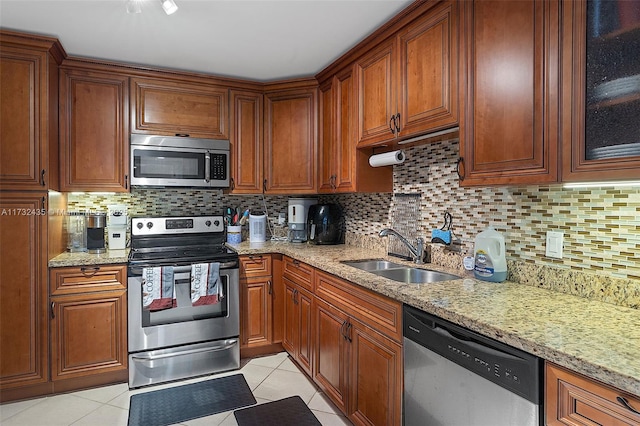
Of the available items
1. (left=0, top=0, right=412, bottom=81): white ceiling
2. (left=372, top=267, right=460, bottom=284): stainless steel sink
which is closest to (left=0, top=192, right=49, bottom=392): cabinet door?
(left=0, top=0, right=412, bottom=81): white ceiling

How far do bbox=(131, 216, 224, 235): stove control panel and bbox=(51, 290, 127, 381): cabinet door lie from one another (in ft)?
2.12

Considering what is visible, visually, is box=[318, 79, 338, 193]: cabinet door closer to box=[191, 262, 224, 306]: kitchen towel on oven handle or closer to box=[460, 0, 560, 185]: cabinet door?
box=[191, 262, 224, 306]: kitchen towel on oven handle

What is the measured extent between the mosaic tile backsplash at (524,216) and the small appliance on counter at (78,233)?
0.59ft

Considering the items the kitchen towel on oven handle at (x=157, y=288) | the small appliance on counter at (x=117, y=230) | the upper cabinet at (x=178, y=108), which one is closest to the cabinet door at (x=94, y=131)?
the upper cabinet at (x=178, y=108)

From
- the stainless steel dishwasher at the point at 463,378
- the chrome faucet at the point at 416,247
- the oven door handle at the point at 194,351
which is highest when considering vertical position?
the chrome faucet at the point at 416,247

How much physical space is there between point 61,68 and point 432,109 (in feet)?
8.52

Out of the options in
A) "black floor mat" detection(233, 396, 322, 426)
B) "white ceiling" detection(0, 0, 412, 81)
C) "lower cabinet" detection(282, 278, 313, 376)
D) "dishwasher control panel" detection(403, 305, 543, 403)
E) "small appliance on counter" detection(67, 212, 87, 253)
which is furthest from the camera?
"small appliance on counter" detection(67, 212, 87, 253)

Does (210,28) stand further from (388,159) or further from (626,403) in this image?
(626,403)

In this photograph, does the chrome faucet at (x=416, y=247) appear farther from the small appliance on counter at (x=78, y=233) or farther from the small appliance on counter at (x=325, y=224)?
the small appliance on counter at (x=78, y=233)

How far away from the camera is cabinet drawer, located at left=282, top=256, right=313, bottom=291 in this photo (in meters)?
2.54

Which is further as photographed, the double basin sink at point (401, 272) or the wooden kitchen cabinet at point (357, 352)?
the double basin sink at point (401, 272)

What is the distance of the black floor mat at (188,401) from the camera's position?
2217mm

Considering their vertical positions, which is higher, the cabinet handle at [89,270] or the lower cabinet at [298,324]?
the cabinet handle at [89,270]

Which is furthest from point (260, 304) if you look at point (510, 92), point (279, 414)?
point (510, 92)
